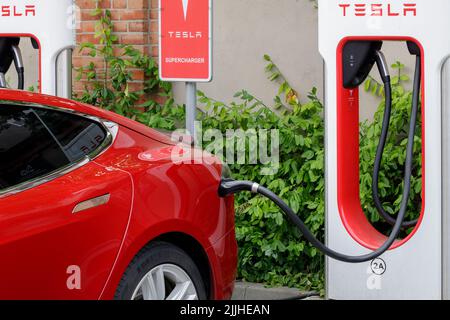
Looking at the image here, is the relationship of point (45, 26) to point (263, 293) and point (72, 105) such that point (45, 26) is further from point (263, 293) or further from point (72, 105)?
point (263, 293)

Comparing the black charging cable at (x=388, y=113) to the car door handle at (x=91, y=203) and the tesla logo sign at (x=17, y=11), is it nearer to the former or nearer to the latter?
the car door handle at (x=91, y=203)

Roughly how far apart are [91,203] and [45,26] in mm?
2520

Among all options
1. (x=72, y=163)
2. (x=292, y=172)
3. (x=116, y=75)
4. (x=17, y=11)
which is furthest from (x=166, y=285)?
(x=116, y=75)

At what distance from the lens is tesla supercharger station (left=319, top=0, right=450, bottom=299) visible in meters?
4.64

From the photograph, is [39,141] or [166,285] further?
[166,285]

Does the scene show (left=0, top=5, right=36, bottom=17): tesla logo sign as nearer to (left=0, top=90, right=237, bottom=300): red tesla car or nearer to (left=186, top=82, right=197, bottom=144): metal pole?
(left=186, top=82, right=197, bottom=144): metal pole

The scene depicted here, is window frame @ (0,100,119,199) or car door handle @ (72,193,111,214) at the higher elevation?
window frame @ (0,100,119,199)

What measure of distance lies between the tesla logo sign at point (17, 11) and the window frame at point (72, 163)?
2.00 metres

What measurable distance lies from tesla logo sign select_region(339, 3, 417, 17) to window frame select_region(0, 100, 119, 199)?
1.33 metres

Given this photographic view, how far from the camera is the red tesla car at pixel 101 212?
363 centimetres

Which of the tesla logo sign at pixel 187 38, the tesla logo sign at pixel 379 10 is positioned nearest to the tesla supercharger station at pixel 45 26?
the tesla logo sign at pixel 187 38

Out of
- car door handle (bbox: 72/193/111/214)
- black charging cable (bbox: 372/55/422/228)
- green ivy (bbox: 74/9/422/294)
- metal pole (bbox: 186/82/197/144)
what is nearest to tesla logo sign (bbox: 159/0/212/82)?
metal pole (bbox: 186/82/197/144)

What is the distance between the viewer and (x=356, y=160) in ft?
16.6

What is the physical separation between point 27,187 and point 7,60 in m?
2.86
